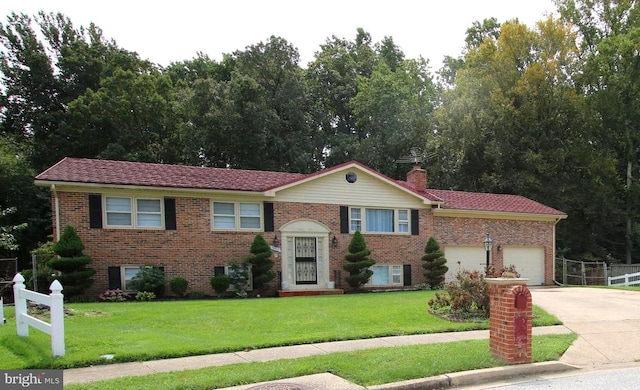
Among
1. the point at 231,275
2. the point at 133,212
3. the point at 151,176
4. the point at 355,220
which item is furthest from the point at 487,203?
the point at 133,212

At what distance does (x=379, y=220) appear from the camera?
2059 centimetres

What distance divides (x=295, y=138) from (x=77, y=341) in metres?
27.7

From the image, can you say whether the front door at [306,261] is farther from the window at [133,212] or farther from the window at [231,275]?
the window at [133,212]

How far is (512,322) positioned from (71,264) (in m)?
13.2

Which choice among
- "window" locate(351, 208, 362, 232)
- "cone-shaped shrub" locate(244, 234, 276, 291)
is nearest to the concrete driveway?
"window" locate(351, 208, 362, 232)

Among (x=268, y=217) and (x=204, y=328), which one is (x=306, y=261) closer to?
(x=268, y=217)

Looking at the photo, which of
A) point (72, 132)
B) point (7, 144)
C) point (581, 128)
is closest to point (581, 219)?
point (581, 128)

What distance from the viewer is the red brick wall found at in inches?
615

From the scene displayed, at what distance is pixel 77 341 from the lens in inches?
302

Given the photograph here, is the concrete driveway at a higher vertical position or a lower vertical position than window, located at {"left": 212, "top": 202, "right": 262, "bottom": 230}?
lower

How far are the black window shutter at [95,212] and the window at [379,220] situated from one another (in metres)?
9.81

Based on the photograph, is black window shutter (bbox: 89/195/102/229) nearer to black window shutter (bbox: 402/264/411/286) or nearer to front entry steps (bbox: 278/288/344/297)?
front entry steps (bbox: 278/288/344/297)

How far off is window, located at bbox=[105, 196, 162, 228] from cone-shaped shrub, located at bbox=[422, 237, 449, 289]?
37.8ft

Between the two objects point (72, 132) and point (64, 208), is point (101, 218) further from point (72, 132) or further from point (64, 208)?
point (72, 132)
